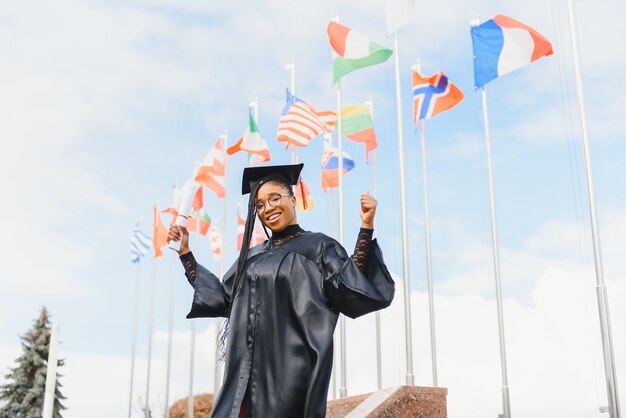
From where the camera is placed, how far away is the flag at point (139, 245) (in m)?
26.7

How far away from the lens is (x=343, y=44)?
16.1m

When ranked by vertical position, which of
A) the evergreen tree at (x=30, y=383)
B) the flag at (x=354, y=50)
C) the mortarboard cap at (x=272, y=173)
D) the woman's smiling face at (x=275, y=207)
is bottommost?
the evergreen tree at (x=30, y=383)

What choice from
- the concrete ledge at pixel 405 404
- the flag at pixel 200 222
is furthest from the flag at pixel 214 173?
the concrete ledge at pixel 405 404

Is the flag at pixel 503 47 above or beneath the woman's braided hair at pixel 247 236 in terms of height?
above

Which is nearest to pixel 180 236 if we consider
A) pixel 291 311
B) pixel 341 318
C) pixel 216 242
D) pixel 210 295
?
pixel 210 295

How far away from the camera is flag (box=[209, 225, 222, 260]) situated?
25547 millimetres

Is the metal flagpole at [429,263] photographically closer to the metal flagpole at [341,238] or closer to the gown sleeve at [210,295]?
the metal flagpole at [341,238]

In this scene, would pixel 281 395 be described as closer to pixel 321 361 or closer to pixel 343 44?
pixel 321 361

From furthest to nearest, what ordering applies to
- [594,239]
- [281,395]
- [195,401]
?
[195,401] < [594,239] < [281,395]

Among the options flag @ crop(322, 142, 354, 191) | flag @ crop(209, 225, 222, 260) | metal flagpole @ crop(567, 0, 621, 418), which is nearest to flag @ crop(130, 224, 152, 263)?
flag @ crop(209, 225, 222, 260)

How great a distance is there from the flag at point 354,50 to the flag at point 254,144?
14.3 ft

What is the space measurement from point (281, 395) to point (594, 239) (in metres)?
7.95

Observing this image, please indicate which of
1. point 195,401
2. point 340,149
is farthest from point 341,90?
point 195,401

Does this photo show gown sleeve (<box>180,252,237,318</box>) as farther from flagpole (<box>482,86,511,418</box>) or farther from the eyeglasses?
flagpole (<box>482,86,511,418</box>)
